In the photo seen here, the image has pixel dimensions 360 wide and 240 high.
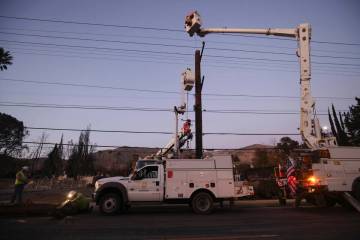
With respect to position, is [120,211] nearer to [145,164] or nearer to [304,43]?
[145,164]

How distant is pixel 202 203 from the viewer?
13180mm

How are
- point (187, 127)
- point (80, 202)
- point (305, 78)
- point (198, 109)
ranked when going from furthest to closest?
point (187, 127) → point (198, 109) → point (305, 78) → point (80, 202)

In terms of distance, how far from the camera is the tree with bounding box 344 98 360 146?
40.5 metres

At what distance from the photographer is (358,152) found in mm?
13266

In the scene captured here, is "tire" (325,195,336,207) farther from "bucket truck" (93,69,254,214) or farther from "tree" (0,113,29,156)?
"tree" (0,113,29,156)

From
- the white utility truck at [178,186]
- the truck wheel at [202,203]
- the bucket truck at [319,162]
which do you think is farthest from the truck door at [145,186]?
the bucket truck at [319,162]

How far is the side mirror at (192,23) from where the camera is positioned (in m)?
16.2

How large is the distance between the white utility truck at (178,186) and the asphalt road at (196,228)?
132cm

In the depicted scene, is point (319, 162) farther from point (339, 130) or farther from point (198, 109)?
point (339, 130)

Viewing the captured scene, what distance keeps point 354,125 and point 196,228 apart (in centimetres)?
3915

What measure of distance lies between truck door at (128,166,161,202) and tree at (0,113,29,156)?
53.0 meters

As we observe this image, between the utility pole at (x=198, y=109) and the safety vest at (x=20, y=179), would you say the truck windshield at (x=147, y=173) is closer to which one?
the utility pole at (x=198, y=109)

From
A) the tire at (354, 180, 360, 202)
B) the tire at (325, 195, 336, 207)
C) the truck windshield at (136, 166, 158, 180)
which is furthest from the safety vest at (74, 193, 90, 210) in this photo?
the tire at (354, 180, 360, 202)

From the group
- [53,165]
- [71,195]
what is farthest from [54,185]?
[71,195]
